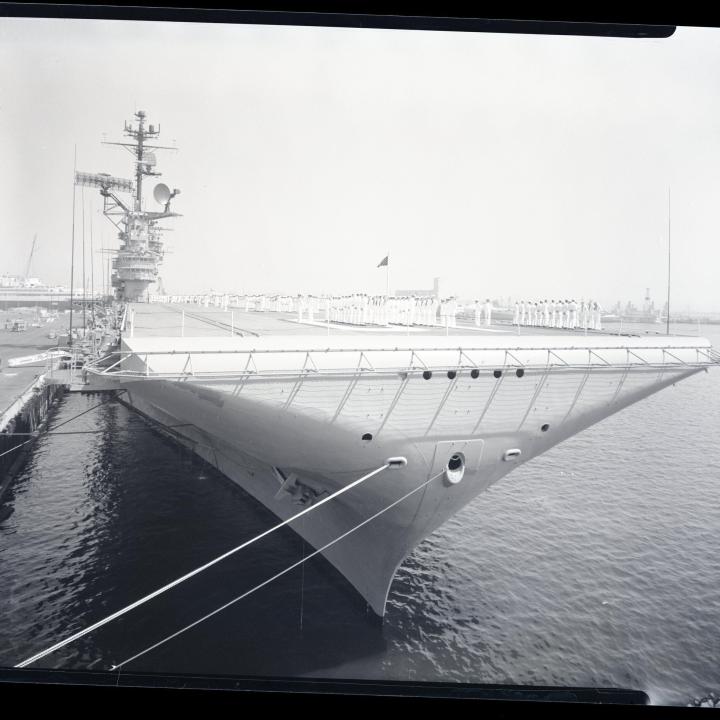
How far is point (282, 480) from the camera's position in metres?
11.1

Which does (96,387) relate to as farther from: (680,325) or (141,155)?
(680,325)

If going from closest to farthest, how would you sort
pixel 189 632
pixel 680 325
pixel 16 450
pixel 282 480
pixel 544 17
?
pixel 544 17 < pixel 189 632 < pixel 282 480 < pixel 16 450 < pixel 680 325

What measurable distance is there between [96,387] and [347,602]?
64.9 feet

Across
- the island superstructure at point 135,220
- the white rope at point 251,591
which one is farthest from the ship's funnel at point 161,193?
the white rope at point 251,591

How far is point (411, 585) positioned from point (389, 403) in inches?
180

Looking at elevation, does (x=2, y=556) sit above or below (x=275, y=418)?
below

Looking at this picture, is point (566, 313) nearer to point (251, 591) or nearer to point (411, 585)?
point (411, 585)

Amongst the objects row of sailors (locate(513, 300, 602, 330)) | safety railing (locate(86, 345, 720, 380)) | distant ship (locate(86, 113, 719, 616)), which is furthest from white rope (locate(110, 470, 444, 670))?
row of sailors (locate(513, 300, 602, 330))

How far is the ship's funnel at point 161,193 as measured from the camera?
2542 cm

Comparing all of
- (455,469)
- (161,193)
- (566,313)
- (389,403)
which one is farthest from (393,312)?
(161,193)

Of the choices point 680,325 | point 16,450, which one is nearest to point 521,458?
point 16,450

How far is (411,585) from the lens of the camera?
10.8m

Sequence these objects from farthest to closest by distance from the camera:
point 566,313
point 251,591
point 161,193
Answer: point 161,193, point 566,313, point 251,591

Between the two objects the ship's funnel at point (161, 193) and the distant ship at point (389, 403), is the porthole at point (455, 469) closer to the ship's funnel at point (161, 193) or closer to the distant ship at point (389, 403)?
the distant ship at point (389, 403)
